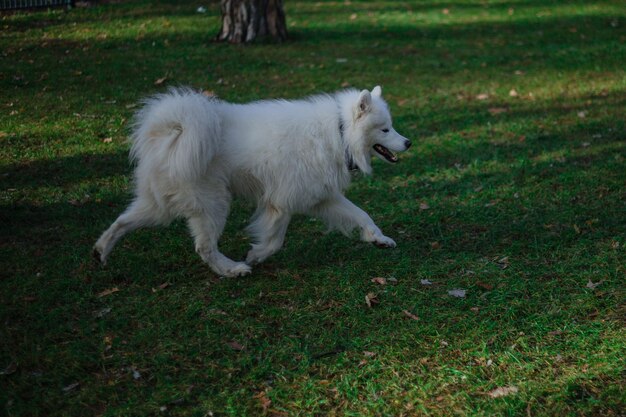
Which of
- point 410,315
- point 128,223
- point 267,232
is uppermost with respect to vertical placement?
point 128,223

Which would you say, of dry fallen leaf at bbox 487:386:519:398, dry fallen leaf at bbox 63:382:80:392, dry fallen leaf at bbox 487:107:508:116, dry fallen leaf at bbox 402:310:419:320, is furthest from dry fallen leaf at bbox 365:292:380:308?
dry fallen leaf at bbox 487:107:508:116

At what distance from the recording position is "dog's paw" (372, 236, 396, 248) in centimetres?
538

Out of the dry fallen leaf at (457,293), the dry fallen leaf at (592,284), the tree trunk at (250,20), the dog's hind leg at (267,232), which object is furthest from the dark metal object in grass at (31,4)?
the dry fallen leaf at (592,284)

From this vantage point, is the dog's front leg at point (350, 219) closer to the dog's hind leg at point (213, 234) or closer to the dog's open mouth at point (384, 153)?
the dog's open mouth at point (384, 153)

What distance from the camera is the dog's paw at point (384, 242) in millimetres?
5379

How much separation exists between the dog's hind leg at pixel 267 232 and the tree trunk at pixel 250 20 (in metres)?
7.51

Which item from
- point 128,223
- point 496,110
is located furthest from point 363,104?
point 496,110

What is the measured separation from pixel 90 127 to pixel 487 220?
16.2 feet

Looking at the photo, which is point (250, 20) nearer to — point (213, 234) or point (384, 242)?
point (384, 242)

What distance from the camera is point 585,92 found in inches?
395

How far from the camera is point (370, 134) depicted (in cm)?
538

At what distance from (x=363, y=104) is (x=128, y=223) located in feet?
6.52

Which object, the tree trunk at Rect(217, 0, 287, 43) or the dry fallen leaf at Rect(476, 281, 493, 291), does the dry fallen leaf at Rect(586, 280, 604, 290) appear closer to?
the dry fallen leaf at Rect(476, 281, 493, 291)

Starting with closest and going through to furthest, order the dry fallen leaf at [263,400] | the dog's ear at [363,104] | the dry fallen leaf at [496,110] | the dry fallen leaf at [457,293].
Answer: the dry fallen leaf at [263,400], the dry fallen leaf at [457,293], the dog's ear at [363,104], the dry fallen leaf at [496,110]
